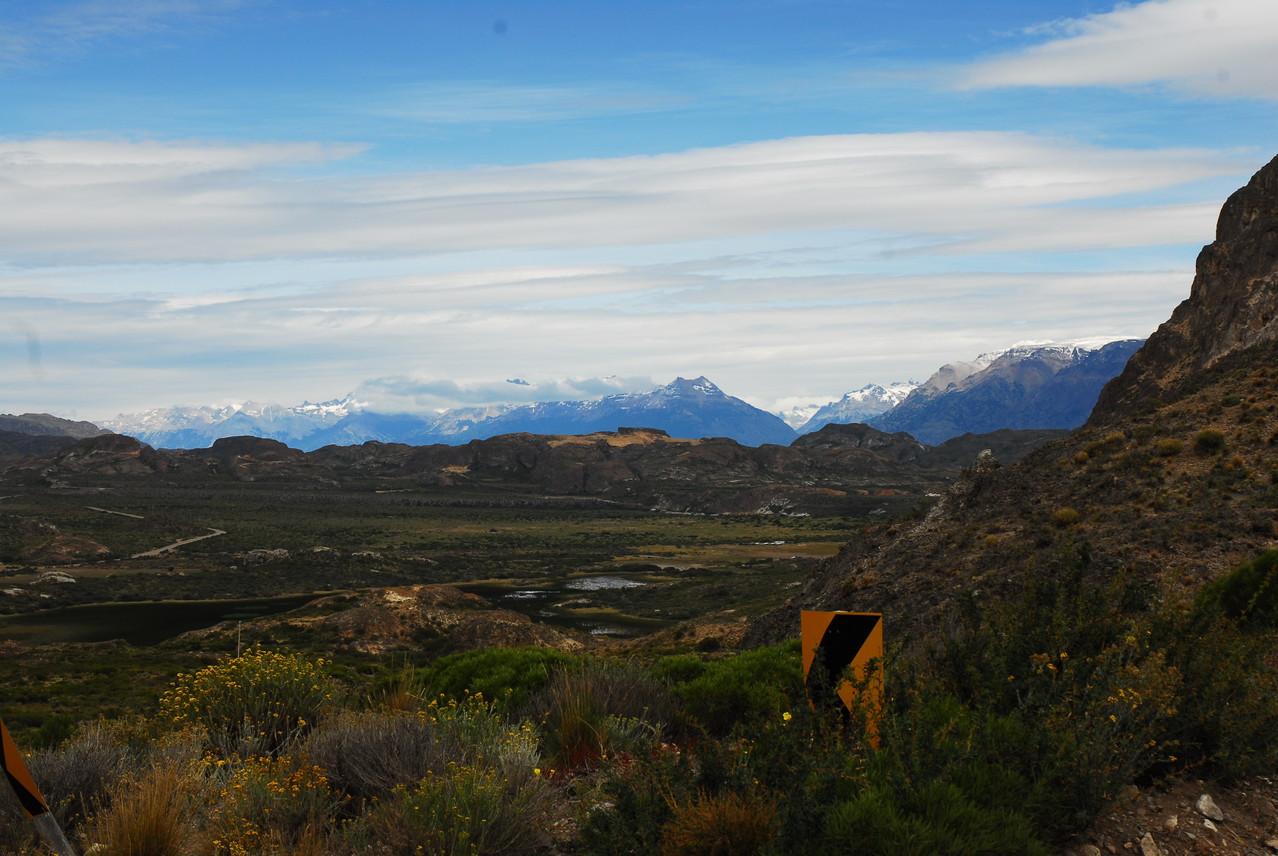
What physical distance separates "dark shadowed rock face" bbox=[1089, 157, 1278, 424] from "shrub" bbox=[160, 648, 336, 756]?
39483 mm

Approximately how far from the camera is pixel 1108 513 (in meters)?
22.8

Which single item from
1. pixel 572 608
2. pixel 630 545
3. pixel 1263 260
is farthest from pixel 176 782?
pixel 630 545

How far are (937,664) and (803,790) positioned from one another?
353 centimetres

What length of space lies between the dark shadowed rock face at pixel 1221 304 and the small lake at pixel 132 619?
56.1 metres

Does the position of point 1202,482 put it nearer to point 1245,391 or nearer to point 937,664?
point 1245,391

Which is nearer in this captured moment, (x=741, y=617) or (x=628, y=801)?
(x=628, y=801)

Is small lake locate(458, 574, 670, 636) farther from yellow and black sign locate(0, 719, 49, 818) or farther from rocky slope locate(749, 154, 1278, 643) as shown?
yellow and black sign locate(0, 719, 49, 818)

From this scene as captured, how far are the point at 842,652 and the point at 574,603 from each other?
66.6 metres

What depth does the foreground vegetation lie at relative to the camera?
5492 millimetres

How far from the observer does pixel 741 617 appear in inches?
1911

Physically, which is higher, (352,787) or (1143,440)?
(1143,440)

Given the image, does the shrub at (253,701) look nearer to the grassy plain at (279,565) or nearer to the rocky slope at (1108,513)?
the grassy plain at (279,565)

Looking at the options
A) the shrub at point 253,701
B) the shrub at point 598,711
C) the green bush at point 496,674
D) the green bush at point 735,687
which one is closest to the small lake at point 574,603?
the green bush at point 496,674

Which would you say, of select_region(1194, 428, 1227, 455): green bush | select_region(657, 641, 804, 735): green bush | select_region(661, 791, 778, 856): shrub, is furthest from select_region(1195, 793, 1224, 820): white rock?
select_region(1194, 428, 1227, 455): green bush
